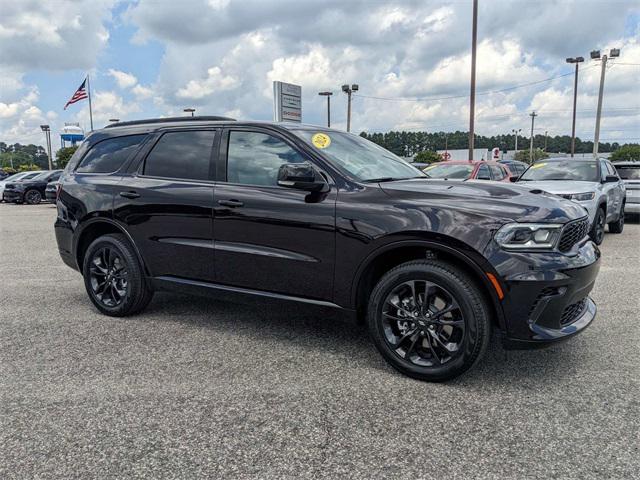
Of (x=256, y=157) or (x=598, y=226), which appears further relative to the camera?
(x=598, y=226)

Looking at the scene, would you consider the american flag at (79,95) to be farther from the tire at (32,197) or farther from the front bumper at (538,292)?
the front bumper at (538,292)

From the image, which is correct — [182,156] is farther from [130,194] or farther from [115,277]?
[115,277]

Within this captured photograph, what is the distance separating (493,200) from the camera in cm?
322

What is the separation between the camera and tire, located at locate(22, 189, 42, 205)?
24.6 m

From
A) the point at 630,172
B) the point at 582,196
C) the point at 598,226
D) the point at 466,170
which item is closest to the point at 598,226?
the point at 598,226

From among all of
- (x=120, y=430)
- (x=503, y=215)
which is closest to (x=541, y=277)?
(x=503, y=215)

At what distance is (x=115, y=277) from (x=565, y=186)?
7.21 meters

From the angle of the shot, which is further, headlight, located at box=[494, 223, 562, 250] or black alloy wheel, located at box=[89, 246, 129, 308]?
black alloy wheel, located at box=[89, 246, 129, 308]

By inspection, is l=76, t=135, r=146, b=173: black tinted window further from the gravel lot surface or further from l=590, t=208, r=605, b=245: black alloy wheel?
l=590, t=208, r=605, b=245: black alloy wheel

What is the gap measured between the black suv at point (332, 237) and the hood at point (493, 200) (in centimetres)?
1

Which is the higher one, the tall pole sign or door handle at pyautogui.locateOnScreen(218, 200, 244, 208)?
the tall pole sign

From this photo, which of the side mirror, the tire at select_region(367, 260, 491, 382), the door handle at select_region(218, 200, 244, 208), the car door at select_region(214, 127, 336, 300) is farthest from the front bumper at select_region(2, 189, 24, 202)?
the tire at select_region(367, 260, 491, 382)

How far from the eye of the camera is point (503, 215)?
3090mm

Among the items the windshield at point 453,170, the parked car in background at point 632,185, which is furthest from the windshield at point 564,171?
the parked car in background at point 632,185
